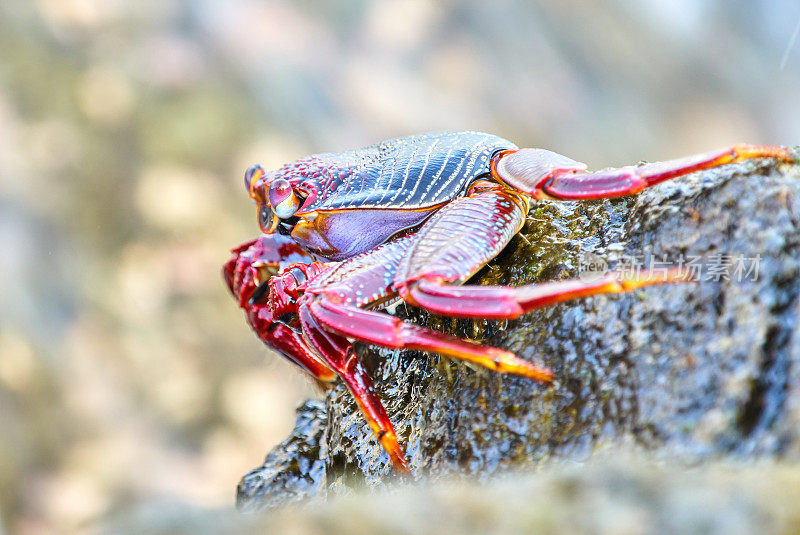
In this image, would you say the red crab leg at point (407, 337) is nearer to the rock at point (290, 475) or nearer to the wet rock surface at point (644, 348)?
the wet rock surface at point (644, 348)

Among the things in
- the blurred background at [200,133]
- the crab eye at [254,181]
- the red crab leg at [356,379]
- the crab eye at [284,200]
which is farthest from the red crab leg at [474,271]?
the blurred background at [200,133]

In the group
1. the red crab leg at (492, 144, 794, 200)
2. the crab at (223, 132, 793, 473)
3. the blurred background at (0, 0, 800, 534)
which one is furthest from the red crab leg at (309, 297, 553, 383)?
the blurred background at (0, 0, 800, 534)

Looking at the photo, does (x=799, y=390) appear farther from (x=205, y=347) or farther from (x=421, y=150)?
(x=205, y=347)

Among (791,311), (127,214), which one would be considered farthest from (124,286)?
(791,311)

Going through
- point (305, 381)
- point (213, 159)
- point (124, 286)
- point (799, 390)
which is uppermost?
point (213, 159)

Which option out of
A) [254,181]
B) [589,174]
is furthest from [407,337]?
[254,181]

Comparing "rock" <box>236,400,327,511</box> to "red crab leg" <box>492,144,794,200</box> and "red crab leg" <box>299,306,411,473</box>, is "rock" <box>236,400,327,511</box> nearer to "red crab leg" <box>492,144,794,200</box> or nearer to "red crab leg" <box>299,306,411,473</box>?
"red crab leg" <box>299,306,411,473</box>
